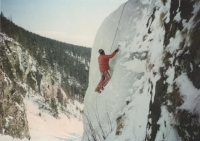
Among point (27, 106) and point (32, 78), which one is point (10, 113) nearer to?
point (27, 106)

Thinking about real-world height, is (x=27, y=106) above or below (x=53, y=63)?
below

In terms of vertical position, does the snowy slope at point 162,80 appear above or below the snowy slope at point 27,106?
above

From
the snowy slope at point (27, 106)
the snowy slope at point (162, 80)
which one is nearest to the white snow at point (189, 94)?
the snowy slope at point (162, 80)

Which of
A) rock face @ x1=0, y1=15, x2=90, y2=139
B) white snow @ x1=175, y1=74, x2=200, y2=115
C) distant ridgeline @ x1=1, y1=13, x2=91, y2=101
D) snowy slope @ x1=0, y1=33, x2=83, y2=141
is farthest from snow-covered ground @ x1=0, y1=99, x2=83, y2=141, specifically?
white snow @ x1=175, y1=74, x2=200, y2=115

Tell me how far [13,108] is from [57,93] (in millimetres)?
15678

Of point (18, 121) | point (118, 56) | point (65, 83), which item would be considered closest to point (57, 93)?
point (65, 83)

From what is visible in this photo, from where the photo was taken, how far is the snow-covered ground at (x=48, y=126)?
1636 centimetres

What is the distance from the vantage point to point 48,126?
19.2m

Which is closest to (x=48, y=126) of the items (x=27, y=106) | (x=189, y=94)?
(x=27, y=106)

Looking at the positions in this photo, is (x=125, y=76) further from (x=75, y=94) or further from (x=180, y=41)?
(x=75, y=94)

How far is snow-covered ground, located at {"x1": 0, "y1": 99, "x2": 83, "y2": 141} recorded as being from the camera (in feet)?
53.7

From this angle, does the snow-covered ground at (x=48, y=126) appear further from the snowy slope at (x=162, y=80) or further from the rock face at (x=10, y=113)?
the snowy slope at (x=162, y=80)

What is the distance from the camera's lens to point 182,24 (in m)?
2.32

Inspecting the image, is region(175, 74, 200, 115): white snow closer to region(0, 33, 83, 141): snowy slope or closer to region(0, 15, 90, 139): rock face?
region(0, 33, 83, 141): snowy slope
